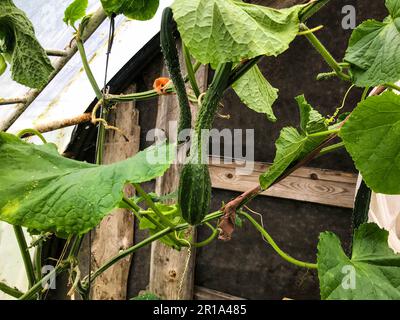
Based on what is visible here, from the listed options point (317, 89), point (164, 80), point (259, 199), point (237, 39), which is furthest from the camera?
point (259, 199)

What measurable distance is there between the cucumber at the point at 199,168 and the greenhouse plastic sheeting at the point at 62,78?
111cm

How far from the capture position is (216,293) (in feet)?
6.84

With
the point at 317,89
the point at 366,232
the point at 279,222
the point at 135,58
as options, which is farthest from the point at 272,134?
the point at 366,232

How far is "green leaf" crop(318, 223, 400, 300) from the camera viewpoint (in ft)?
1.91

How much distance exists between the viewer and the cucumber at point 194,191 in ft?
2.02

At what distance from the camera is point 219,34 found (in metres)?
0.51

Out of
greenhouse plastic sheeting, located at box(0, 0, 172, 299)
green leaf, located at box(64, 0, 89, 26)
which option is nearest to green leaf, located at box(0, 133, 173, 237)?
green leaf, located at box(64, 0, 89, 26)

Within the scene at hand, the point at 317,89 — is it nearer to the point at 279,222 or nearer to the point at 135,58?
the point at 279,222

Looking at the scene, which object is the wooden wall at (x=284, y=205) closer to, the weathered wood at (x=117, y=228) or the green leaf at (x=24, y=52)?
the weathered wood at (x=117, y=228)

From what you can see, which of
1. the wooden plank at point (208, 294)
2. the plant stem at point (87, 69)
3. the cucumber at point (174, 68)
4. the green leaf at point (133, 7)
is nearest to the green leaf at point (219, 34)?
the cucumber at point (174, 68)

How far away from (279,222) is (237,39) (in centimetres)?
152

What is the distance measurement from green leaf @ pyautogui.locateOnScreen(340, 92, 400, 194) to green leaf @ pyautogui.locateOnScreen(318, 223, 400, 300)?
113 mm

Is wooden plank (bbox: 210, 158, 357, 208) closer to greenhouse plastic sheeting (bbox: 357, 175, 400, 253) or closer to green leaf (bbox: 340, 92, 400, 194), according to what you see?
greenhouse plastic sheeting (bbox: 357, 175, 400, 253)
